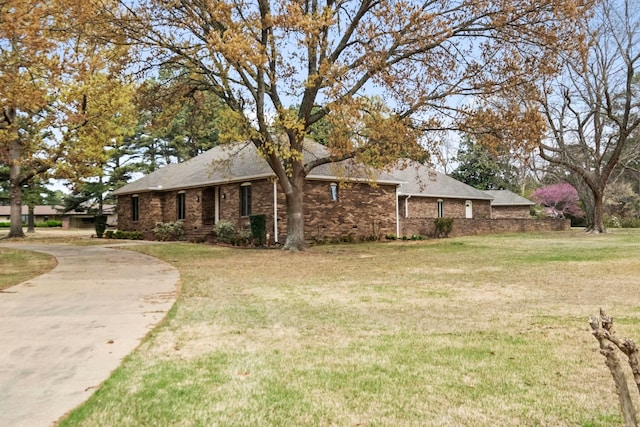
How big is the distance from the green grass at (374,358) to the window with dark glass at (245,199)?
13.5 m

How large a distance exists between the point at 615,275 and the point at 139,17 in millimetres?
14913

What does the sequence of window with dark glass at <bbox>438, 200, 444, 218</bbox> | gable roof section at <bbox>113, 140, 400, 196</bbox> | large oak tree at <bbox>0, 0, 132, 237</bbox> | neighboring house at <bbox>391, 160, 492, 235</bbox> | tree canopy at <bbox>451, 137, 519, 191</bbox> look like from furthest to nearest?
tree canopy at <bbox>451, 137, 519, 191</bbox>, window with dark glass at <bbox>438, 200, 444, 218</bbox>, neighboring house at <bbox>391, 160, 492, 235</bbox>, gable roof section at <bbox>113, 140, 400, 196</bbox>, large oak tree at <bbox>0, 0, 132, 237</bbox>

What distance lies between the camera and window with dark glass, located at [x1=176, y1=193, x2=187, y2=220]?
26.4 metres

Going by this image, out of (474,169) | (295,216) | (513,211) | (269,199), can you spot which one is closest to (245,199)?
(269,199)

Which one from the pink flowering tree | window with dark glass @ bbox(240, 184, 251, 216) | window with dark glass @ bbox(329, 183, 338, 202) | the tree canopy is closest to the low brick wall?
window with dark glass @ bbox(329, 183, 338, 202)

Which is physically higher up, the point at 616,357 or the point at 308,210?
the point at 308,210

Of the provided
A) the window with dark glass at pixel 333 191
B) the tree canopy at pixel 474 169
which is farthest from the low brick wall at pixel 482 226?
the tree canopy at pixel 474 169

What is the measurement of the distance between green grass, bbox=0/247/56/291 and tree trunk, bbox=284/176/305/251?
25.7 feet

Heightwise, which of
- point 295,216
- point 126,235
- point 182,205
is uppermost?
point 182,205

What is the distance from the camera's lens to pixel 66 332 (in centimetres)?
571

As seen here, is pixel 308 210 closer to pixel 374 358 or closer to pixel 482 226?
pixel 482 226

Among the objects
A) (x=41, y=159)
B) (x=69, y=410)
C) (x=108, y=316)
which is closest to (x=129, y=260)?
(x=108, y=316)

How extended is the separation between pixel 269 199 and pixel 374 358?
1751 centimetres

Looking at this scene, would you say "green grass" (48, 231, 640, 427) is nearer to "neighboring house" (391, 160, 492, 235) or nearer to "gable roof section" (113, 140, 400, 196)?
"gable roof section" (113, 140, 400, 196)
